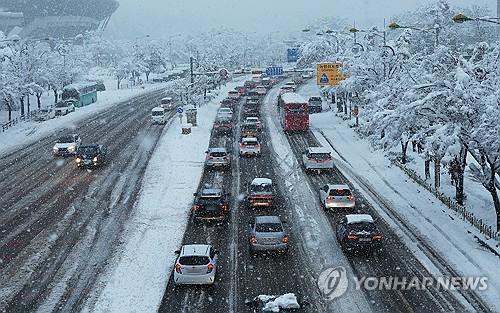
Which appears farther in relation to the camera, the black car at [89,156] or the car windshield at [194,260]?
the black car at [89,156]

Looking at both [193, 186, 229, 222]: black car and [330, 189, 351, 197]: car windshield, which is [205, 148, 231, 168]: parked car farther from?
[330, 189, 351, 197]: car windshield

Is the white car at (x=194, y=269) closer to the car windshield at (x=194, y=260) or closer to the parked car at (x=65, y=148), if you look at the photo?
the car windshield at (x=194, y=260)

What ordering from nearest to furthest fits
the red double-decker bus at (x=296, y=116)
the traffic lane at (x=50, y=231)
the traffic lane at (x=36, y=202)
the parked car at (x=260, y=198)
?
1. the traffic lane at (x=50, y=231)
2. the traffic lane at (x=36, y=202)
3. the parked car at (x=260, y=198)
4. the red double-decker bus at (x=296, y=116)

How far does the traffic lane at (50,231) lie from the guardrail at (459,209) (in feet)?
53.7

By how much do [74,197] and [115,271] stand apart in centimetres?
1341

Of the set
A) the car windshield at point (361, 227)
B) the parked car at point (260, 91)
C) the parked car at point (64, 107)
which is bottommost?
the car windshield at point (361, 227)

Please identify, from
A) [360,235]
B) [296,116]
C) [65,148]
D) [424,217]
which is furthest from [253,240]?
[296,116]

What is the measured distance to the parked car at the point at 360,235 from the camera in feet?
79.8

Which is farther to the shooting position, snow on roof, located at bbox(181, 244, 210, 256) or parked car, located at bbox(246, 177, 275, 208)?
parked car, located at bbox(246, 177, 275, 208)

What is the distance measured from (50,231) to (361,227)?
14.2 meters

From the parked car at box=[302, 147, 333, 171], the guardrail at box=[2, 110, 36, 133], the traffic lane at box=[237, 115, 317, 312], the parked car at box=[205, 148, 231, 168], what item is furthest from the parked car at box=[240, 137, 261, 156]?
the guardrail at box=[2, 110, 36, 133]

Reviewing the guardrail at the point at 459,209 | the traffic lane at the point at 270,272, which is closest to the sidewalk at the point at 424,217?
the guardrail at the point at 459,209

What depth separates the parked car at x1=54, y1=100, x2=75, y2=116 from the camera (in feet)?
262

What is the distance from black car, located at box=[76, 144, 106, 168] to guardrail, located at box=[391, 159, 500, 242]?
2154 centimetres
